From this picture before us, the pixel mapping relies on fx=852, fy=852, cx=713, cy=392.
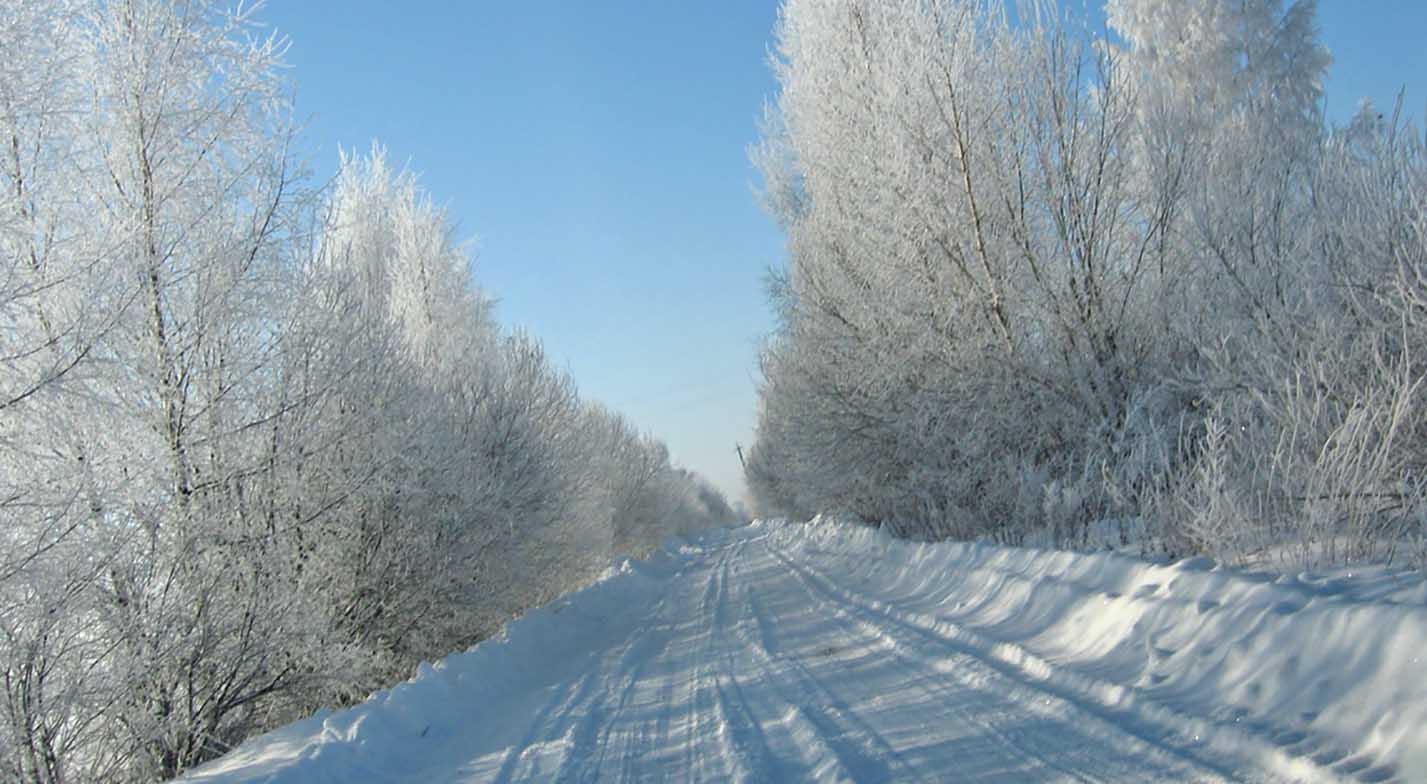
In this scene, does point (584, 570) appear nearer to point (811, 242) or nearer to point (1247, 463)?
point (811, 242)

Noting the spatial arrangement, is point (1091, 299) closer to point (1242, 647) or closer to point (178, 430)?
point (1242, 647)

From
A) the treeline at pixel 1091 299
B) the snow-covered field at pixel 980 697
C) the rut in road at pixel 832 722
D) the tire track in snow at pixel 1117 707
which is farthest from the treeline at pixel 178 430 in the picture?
the treeline at pixel 1091 299

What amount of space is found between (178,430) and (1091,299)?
411 inches

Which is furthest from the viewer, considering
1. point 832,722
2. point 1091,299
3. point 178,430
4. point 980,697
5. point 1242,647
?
point 1091,299

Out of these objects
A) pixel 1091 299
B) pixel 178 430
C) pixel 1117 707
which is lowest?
pixel 1117 707

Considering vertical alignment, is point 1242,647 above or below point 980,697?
above

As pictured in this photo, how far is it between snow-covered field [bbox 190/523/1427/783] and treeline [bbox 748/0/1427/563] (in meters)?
1.13

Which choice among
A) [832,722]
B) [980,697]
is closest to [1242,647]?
[980,697]

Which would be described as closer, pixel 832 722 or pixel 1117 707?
pixel 1117 707

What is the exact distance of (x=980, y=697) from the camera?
5398 mm

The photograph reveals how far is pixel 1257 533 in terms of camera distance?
21.0 feet

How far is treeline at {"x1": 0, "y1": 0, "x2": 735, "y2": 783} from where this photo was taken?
245 inches

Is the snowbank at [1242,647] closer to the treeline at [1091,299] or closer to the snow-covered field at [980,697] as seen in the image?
the snow-covered field at [980,697]

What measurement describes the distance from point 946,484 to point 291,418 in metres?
9.19
